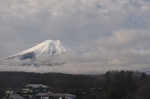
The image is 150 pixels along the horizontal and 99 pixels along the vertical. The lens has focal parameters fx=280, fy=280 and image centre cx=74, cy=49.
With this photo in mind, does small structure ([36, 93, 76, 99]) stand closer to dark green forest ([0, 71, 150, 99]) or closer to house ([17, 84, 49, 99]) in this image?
dark green forest ([0, 71, 150, 99])

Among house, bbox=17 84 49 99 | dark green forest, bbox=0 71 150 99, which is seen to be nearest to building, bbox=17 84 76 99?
house, bbox=17 84 49 99

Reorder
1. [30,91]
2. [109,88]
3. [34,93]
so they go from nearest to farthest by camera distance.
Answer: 1. [109,88]
2. [30,91]
3. [34,93]

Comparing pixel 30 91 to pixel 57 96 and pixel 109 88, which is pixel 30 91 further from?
pixel 109 88

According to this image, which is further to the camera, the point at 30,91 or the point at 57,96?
the point at 30,91

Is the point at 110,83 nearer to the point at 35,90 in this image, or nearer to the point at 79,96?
the point at 79,96

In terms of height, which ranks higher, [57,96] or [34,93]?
[34,93]

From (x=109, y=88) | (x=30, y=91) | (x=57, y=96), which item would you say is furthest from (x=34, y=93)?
(x=109, y=88)

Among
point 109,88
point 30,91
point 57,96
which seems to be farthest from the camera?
point 30,91

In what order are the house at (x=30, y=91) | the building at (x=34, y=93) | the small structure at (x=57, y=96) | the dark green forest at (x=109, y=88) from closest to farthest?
the dark green forest at (x=109, y=88) → the small structure at (x=57, y=96) → the building at (x=34, y=93) → the house at (x=30, y=91)

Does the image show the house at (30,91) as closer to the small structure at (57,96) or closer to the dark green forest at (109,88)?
the dark green forest at (109,88)

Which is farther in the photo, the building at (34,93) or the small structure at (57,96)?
the building at (34,93)

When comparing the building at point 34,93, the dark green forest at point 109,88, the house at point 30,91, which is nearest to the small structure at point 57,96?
the building at point 34,93

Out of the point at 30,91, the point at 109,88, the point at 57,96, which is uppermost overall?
the point at 109,88
